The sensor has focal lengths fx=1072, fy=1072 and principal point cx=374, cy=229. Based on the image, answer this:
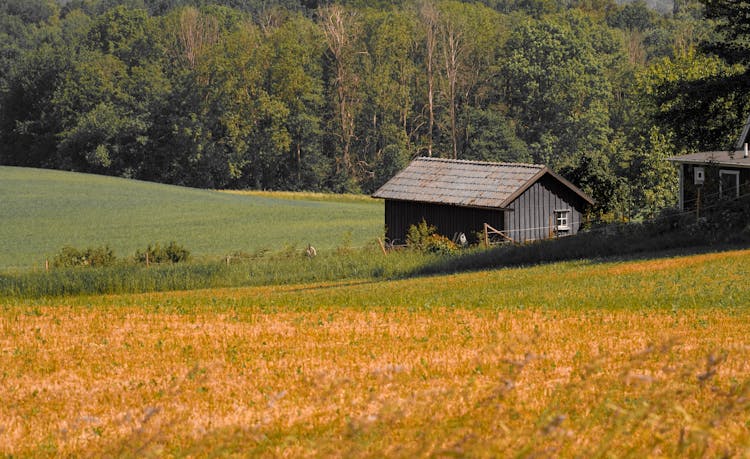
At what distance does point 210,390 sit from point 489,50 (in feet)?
379

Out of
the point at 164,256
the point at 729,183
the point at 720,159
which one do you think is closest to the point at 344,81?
the point at 720,159

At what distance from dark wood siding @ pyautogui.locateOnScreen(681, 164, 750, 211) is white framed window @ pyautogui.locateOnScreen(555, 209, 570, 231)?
6.72 m

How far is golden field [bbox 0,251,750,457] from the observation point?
39.0ft

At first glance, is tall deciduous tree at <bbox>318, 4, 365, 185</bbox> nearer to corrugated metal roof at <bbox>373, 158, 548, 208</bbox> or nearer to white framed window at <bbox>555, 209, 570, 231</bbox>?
corrugated metal roof at <bbox>373, 158, 548, 208</bbox>

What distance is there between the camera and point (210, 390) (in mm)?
16766

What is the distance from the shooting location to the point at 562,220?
59.8m

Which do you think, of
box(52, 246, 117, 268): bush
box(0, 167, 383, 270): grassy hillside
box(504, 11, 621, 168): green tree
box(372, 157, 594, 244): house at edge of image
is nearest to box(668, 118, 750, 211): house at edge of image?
box(372, 157, 594, 244): house at edge of image

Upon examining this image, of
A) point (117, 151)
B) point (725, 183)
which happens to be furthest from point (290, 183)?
point (725, 183)

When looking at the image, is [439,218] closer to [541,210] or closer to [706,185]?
[541,210]

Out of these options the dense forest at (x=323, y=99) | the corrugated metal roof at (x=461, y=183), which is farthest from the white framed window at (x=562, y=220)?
the dense forest at (x=323, y=99)

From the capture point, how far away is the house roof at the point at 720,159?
51719mm

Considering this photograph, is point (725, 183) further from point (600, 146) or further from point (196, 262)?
point (600, 146)

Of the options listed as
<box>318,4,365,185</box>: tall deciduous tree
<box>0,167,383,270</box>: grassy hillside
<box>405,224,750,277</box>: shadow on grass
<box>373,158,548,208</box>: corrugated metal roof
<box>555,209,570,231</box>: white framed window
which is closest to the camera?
<box>405,224,750,277</box>: shadow on grass

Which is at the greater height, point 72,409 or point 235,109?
point 235,109
